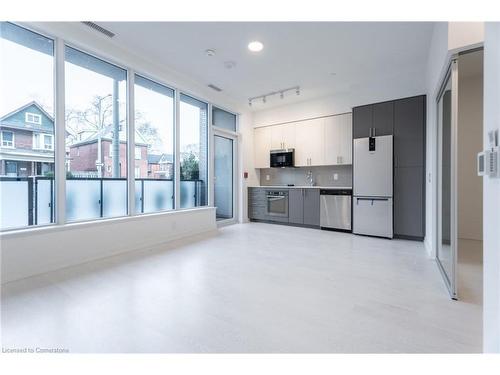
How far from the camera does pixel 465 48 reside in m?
2.15

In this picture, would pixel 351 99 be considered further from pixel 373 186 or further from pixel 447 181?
pixel 447 181

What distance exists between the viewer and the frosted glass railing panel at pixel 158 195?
4.09 m

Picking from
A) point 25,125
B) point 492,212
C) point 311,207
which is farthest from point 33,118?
point 311,207

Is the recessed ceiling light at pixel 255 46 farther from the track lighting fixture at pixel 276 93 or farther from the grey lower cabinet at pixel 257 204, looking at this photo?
the grey lower cabinet at pixel 257 204

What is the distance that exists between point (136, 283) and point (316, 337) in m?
1.76

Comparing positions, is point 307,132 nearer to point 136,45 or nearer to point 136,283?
point 136,45

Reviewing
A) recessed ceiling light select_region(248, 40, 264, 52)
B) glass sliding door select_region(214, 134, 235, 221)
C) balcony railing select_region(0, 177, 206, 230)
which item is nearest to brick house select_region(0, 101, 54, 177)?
balcony railing select_region(0, 177, 206, 230)

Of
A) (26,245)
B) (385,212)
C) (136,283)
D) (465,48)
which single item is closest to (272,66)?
(465,48)

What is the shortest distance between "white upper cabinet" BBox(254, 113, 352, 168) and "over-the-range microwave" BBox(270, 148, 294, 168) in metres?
0.11

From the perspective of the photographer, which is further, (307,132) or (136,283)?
(307,132)

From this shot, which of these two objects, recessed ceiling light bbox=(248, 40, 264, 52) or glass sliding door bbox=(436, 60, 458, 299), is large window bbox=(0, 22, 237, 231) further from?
glass sliding door bbox=(436, 60, 458, 299)

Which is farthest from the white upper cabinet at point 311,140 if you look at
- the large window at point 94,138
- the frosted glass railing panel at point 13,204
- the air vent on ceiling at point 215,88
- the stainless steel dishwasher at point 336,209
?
the frosted glass railing panel at point 13,204

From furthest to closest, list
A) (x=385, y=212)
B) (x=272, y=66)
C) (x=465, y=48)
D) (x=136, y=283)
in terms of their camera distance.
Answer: (x=385, y=212)
(x=272, y=66)
(x=136, y=283)
(x=465, y=48)

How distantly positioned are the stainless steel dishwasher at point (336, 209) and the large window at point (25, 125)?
448 cm
